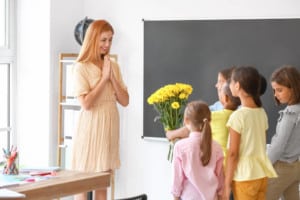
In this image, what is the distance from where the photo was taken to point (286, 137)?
4.16 m

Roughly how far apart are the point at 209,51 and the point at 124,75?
A: 90 cm

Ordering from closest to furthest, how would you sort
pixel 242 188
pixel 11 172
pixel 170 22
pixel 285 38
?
pixel 11 172
pixel 242 188
pixel 285 38
pixel 170 22

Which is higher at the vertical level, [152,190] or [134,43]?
[134,43]

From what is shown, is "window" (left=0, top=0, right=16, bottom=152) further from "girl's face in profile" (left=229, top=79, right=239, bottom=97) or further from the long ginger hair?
"girl's face in profile" (left=229, top=79, right=239, bottom=97)

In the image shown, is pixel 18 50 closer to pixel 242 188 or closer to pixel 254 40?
pixel 254 40

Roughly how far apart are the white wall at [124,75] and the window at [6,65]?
0.10 metres

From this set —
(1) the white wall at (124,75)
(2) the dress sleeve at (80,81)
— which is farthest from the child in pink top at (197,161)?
(1) the white wall at (124,75)

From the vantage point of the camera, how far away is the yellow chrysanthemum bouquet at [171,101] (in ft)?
15.1

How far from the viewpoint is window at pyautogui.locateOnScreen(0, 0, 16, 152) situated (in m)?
5.95

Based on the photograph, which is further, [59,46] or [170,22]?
[59,46]

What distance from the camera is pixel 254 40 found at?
5102 millimetres

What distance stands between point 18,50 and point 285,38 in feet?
8.20

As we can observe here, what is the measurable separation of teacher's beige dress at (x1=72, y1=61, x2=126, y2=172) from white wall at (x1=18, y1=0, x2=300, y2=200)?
1.24 metres

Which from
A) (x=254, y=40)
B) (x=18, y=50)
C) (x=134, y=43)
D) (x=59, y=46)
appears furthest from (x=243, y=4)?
(x=18, y=50)
